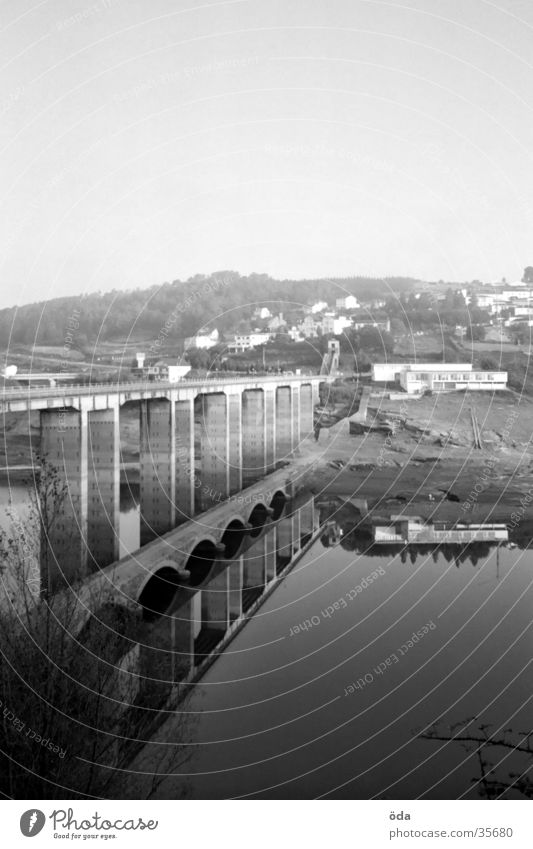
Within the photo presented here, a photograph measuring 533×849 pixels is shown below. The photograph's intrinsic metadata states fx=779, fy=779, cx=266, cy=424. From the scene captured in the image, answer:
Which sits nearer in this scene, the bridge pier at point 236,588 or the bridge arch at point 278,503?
the bridge pier at point 236,588

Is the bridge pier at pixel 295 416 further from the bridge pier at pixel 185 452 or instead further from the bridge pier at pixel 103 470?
the bridge pier at pixel 103 470

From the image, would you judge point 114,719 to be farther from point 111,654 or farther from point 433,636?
point 433,636

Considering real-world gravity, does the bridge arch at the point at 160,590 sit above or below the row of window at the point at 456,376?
below

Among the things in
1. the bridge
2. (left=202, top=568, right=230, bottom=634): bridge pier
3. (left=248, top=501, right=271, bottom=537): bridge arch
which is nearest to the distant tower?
the bridge

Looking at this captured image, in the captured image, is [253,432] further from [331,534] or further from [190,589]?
[190,589]

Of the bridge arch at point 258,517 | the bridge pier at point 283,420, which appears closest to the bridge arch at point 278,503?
the bridge arch at point 258,517
